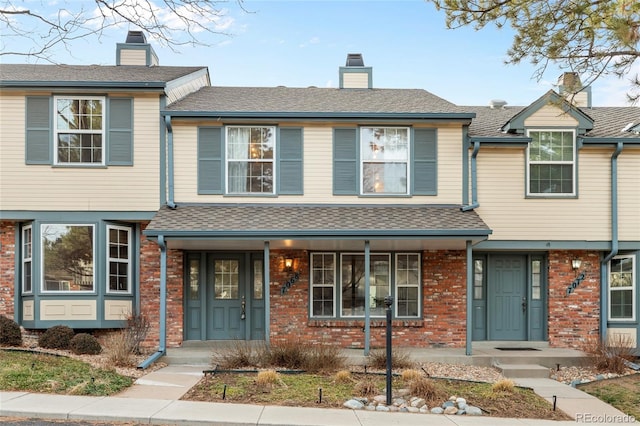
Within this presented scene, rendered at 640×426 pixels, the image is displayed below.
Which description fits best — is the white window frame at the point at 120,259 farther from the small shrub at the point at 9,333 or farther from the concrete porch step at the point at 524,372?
the concrete porch step at the point at 524,372

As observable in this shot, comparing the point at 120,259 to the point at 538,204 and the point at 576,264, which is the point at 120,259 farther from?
the point at 576,264

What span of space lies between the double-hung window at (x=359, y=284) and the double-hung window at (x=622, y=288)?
15.0 ft

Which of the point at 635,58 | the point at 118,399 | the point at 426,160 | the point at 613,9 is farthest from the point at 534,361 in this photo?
the point at 118,399

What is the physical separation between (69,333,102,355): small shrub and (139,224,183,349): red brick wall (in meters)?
1.38

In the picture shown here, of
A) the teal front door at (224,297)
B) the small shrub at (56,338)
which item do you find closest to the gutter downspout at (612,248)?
the teal front door at (224,297)

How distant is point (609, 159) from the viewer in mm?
13617

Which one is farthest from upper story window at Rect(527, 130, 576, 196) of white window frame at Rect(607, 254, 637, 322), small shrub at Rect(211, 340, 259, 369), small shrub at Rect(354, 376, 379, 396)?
small shrub at Rect(211, 340, 259, 369)

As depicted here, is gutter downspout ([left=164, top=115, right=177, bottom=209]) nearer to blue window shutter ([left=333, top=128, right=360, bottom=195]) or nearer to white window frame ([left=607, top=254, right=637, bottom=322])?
blue window shutter ([left=333, top=128, right=360, bottom=195])

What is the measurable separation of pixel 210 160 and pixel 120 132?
2037 millimetres

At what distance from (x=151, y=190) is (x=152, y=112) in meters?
1.73

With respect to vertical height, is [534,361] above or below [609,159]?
below

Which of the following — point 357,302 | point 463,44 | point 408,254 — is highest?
point 463,44

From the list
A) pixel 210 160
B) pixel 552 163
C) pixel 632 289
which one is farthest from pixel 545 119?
pixel 210 160

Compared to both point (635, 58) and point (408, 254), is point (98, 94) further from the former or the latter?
point (635, 58)
